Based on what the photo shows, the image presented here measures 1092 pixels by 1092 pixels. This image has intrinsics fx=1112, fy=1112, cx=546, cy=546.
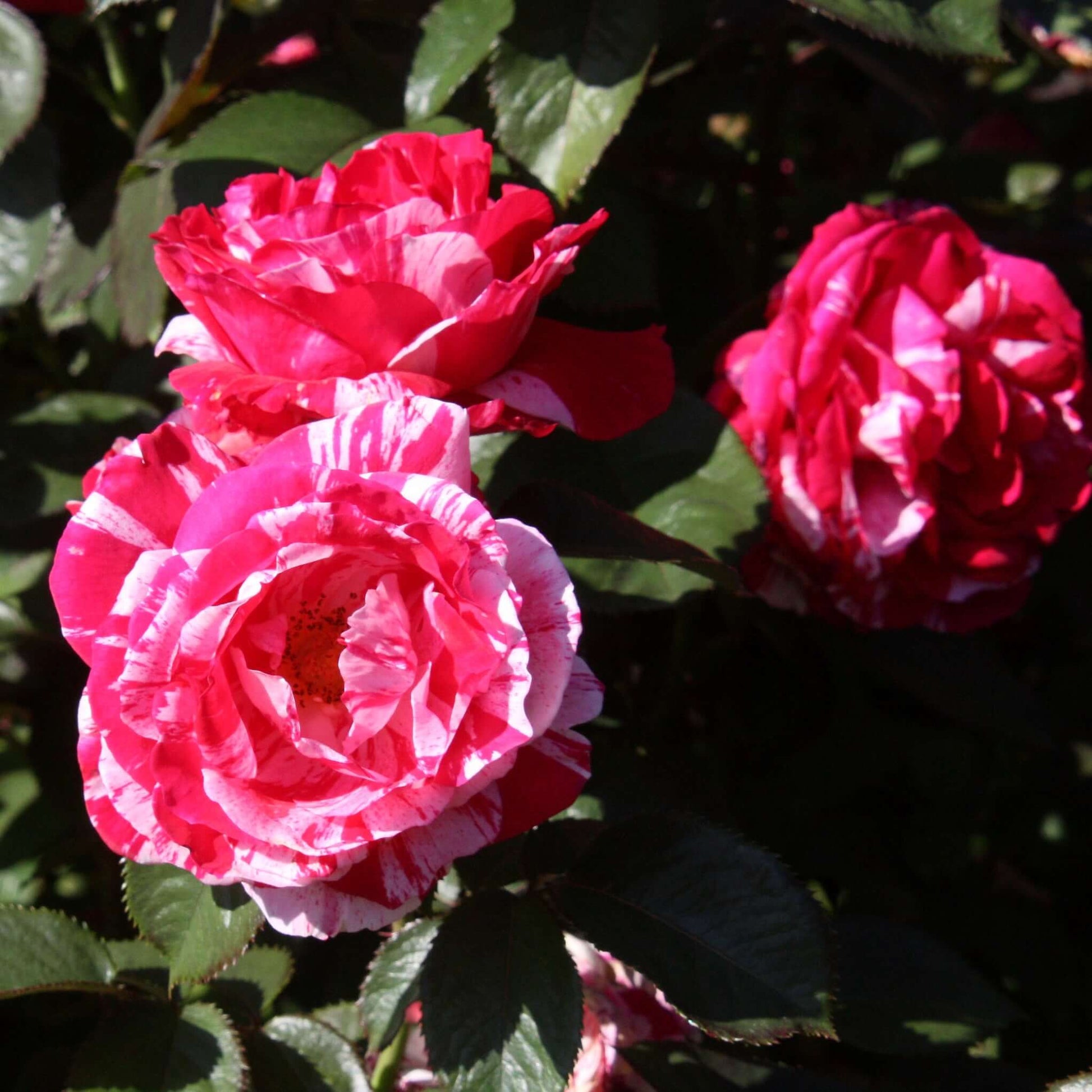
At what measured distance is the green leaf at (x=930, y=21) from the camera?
0.74 m

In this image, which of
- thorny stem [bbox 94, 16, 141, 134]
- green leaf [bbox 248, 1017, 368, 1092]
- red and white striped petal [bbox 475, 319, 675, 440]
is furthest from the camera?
thorny stem [bbox 94, 16, 141, 134]

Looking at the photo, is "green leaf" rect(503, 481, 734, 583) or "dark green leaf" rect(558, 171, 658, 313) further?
"dark green leaf" rect(558, 171, 658, 313)

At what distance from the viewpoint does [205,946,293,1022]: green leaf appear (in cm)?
73

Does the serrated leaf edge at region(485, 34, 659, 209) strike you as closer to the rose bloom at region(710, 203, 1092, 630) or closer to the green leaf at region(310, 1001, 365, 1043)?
the rose bloom at region(710, 203, 1092, 630)

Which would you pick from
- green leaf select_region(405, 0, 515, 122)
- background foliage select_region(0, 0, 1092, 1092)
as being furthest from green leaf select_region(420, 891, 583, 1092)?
green leaf select_region(405, 0, 515, 122)

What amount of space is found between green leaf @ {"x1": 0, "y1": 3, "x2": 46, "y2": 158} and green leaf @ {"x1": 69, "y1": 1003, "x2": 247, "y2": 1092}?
640 mm

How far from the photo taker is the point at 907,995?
0.87 m

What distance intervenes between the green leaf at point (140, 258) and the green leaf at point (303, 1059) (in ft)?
1.66

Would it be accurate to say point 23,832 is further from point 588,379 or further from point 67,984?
point 588,379

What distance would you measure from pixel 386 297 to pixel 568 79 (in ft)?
1.15

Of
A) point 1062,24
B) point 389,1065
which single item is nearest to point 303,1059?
point 389,1065

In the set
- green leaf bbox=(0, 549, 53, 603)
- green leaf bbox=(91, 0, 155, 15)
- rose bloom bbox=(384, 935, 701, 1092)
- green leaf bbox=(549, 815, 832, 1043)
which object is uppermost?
green leaf bbox=(91, 0, 155, 15)

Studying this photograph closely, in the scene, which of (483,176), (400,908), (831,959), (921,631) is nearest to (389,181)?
(483,176)

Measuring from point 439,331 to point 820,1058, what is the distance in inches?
29.9
